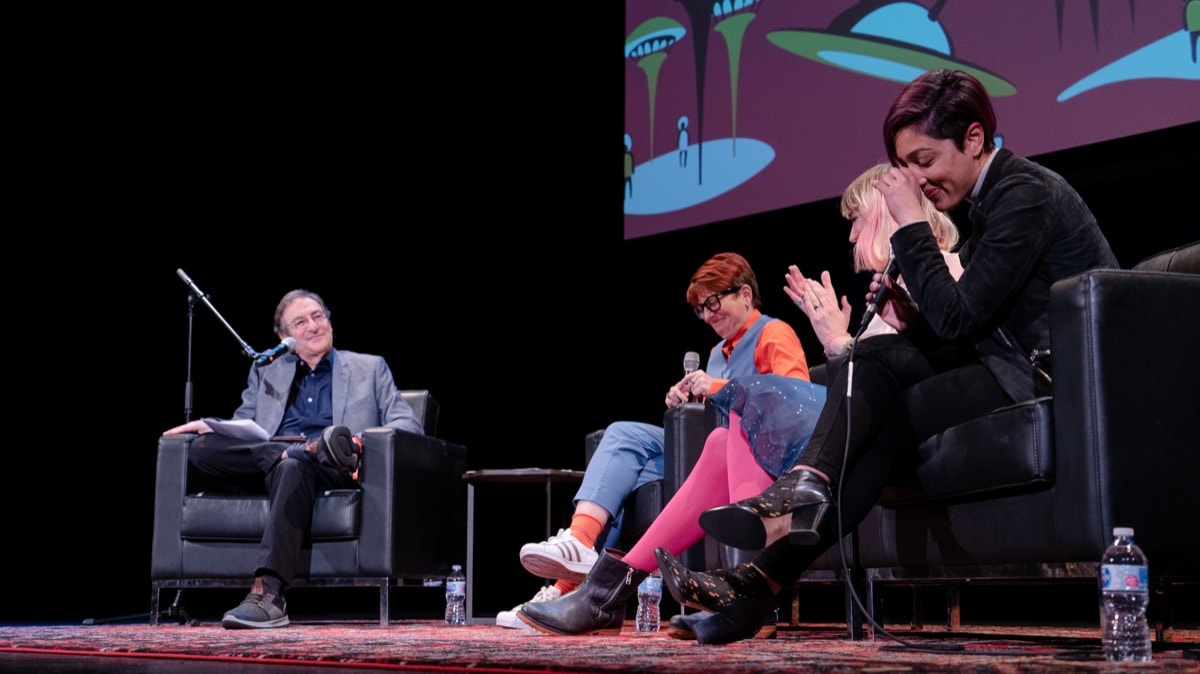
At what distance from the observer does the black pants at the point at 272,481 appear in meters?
3.40

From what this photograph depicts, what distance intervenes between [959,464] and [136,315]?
4.50 metres

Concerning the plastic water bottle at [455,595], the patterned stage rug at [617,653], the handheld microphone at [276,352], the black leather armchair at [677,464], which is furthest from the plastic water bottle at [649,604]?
the handheld microphone at [276,352]

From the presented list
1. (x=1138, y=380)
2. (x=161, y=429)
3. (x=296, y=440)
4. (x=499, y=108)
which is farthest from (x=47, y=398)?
(x=1138, y=380)

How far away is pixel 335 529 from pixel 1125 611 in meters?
2.56

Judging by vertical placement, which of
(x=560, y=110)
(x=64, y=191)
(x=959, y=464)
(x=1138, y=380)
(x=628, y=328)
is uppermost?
(x=560, y=110)

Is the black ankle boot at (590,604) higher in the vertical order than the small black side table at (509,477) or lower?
lower

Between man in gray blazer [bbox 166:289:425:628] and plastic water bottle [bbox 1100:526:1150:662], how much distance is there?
2271 mm

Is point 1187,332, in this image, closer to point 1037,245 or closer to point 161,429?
point 1037,245

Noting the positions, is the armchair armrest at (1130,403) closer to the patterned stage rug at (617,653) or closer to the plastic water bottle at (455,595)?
the patterned stage rug at (617,653)

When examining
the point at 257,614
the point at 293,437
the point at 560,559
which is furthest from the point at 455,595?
the point at 560,559

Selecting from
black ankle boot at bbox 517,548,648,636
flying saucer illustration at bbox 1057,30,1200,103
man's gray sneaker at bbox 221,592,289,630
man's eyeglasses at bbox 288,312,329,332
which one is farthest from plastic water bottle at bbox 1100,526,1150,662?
man's eyeglasses at bbox 288,312,329,332

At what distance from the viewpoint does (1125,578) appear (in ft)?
5.32

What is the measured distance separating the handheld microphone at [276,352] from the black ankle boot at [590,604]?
1.84 meters

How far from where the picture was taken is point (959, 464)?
1999mm
